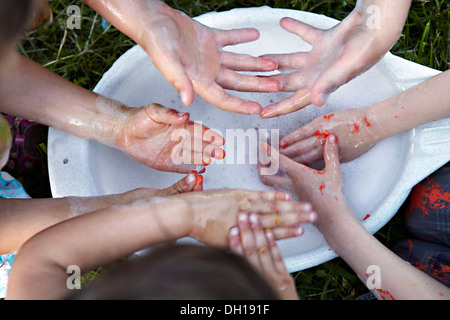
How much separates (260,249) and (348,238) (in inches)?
10.9

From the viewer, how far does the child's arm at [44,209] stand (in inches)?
46.8

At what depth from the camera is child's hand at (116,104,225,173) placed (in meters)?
1.25

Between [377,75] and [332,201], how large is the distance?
47 cm

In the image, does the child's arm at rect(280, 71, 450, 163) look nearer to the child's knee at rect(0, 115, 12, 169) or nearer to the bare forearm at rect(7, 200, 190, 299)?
the bare forearm at rect(7, 200, 190, 299)

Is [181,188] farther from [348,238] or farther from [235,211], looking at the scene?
[348,238]

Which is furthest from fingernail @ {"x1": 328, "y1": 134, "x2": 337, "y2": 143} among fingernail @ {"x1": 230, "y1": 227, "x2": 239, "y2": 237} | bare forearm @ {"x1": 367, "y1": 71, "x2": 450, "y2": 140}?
fingernail @ {"x1": 230, "y1": 227, "x2": 239, "y2": 237}

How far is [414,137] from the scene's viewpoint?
130 cm

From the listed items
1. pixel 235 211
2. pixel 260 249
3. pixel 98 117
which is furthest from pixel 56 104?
pixel 260 249

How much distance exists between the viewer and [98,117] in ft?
4.27

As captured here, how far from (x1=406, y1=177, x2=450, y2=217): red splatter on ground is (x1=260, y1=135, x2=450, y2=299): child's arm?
226 mm

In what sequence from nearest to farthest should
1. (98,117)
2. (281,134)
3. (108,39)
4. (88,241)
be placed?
(88,241), (98,117), (281,134), (108,39)

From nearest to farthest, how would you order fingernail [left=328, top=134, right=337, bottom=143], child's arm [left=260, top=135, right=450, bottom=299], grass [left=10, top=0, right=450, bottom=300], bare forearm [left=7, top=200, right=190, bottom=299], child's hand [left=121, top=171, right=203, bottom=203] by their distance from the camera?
bare forearm [left=7, top=200, right=190, bottom=299], child's arm [left=260, top=135, right=450, bottom=299], child's hand [left=121, top=171, right=203, bottom=203], fingernail [left=328, top=134, right=337, bottom=143], grass [left=10, top=0, right=450, bottom=300]

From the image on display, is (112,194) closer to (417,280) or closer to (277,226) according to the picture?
(277,226)

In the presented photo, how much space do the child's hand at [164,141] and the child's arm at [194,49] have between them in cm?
12
